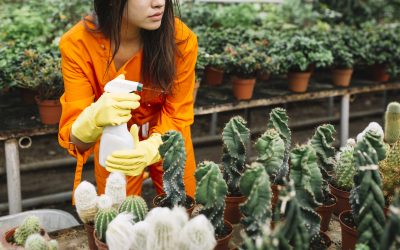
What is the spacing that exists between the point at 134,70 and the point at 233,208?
792 mm

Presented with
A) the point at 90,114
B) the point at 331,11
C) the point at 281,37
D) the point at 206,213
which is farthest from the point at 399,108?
the point at 331,11

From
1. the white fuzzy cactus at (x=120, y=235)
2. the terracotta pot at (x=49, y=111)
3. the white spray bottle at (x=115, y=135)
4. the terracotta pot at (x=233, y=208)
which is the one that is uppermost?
the white spray bottle at (x=115, y=135)

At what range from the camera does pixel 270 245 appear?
927 millimetres

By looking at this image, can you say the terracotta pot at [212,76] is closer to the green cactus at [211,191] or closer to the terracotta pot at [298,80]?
the terracotta pot at [298,80]

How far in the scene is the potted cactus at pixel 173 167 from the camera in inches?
51.9

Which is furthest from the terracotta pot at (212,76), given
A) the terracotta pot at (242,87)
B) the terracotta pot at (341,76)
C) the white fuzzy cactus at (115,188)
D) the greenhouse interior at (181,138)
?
the white fuzzy cactus at (115,188)

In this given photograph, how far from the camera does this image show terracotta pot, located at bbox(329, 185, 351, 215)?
1.50m

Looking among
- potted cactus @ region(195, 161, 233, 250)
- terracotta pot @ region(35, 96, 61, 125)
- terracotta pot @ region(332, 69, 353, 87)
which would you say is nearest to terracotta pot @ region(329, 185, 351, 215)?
potted cactus @ region(195, 161, 233, 250)

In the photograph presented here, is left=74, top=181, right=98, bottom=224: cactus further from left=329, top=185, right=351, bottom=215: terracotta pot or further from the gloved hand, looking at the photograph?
left=329, top=185, right=351, bottom=215: terracotta pot

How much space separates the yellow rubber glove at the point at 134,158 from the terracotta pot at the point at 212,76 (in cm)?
188

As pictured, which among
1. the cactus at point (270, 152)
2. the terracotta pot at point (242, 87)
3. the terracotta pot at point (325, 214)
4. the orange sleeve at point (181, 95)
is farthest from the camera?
the terracotta pot at point (242, 87)

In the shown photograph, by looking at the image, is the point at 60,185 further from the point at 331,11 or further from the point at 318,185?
the point at 331,11

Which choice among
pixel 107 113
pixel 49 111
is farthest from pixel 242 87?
pixel 107 113

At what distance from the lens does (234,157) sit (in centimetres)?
146
